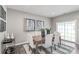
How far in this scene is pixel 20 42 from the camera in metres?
2.34

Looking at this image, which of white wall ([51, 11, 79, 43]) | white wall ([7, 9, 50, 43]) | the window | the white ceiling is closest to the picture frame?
white wall ([7, 9, 50, 43])

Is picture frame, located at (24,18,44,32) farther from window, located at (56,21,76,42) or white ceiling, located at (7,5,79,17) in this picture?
window, located at (56,21,76,42)

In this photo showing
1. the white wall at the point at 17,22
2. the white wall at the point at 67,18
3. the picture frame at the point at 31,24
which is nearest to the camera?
the white wall at the point at 17,22

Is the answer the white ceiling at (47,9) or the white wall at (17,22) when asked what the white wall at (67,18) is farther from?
the white wall at (17,22)

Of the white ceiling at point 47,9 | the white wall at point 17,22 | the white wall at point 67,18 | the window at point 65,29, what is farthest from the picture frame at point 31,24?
the window at point 65,29

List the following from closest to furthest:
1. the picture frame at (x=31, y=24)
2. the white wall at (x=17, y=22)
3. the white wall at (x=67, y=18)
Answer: the white wall at (x=17, y=22), the picture frame at (x=31, y=24), the white wall at (x=67, y=18)

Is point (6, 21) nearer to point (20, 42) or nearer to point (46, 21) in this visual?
point (20, 42)

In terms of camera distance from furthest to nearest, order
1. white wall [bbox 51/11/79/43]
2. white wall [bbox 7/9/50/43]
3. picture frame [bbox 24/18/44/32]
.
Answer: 1. white wall [bbox 51/11/79/43]
2. picture frame [bbox 24/18/44/32]
3. white wall [bbox 7/9/50/43]

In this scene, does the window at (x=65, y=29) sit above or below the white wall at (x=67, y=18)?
below

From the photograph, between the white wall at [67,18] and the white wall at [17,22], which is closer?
the white wall at [17,22]

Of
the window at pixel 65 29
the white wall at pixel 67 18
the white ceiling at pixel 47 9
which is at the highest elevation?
the white ceiling at pixel 47 9

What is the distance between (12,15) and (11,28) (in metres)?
0.47
